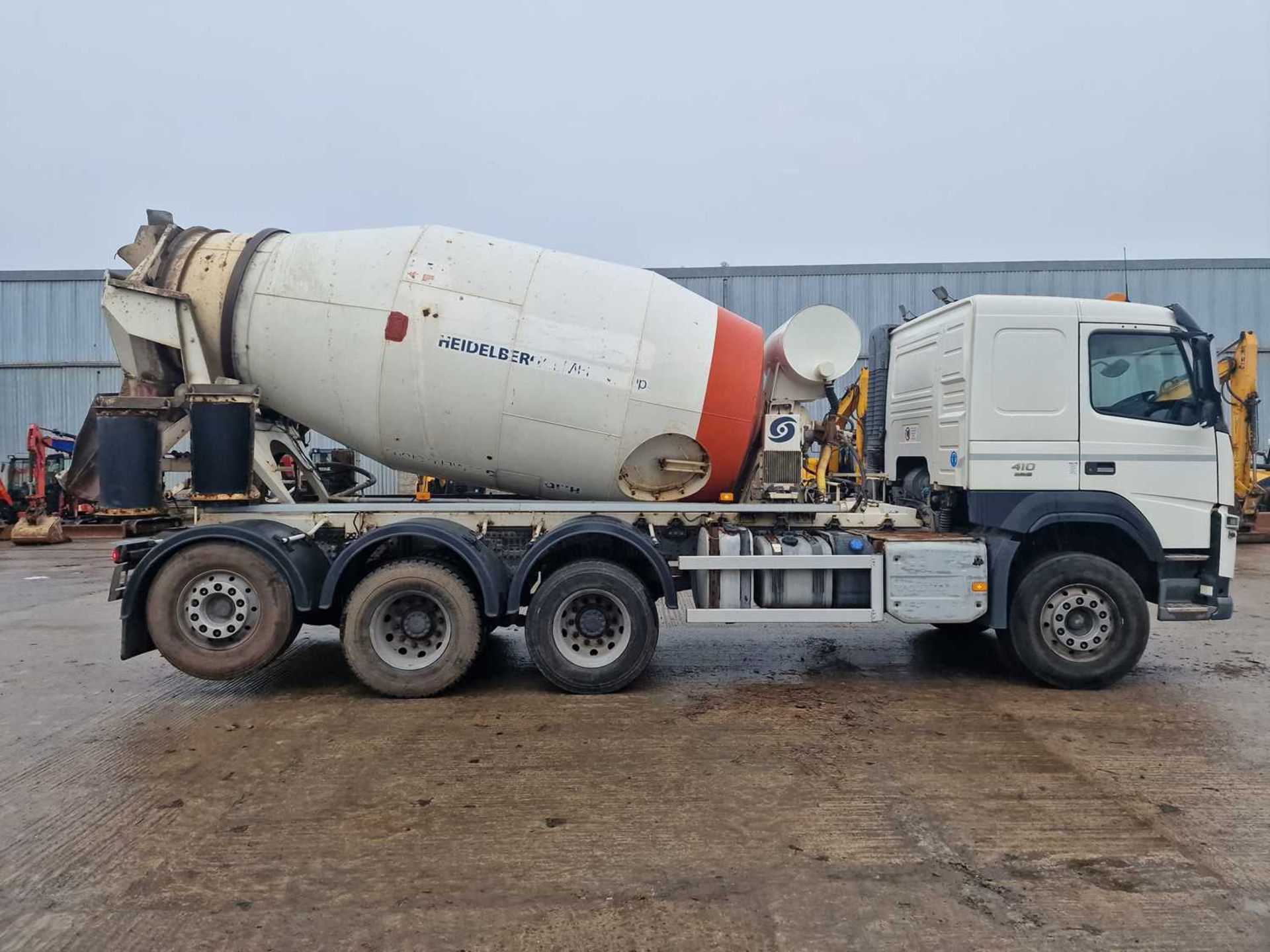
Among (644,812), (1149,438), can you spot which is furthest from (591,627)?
(1149,438)

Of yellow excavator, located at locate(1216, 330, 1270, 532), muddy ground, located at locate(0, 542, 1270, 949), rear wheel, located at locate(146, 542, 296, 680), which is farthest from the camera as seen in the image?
yellow excavator, located at locate(1216, 330, 1270, 532)

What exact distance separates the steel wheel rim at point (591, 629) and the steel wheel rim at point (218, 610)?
7.11 ft

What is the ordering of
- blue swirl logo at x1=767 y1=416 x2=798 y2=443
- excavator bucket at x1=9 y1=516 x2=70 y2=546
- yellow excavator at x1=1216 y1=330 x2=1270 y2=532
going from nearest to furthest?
blue swirl logo at x1=767 y1=416 x2=798 y2=443, yellow excavator at x1=1216 y1=330 x2=1270 y2=532, excavator bucket at x1=9 y1=516 x2=70 y2=546

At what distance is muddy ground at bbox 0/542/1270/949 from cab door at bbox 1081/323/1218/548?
4.44 ft

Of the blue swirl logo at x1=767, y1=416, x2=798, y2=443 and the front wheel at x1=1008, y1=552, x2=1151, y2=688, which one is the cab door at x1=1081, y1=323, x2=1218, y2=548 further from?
the blue swirl logo at x1=767, y1=416, x2=798, y2=443

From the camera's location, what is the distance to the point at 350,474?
816 cm

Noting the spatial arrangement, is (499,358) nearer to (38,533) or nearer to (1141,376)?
(1141,376)

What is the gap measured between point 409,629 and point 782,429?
3.21 m

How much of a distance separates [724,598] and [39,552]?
17.0 meters

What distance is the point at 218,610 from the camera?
5891 millimetres

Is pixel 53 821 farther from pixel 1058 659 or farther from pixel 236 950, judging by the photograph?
pixel 1058 659

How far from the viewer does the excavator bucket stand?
18.2m

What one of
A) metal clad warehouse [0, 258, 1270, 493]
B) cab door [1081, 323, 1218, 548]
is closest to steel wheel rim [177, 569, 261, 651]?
cab door [1081, 323, 1218, 548]

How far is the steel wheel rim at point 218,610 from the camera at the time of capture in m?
5.84
